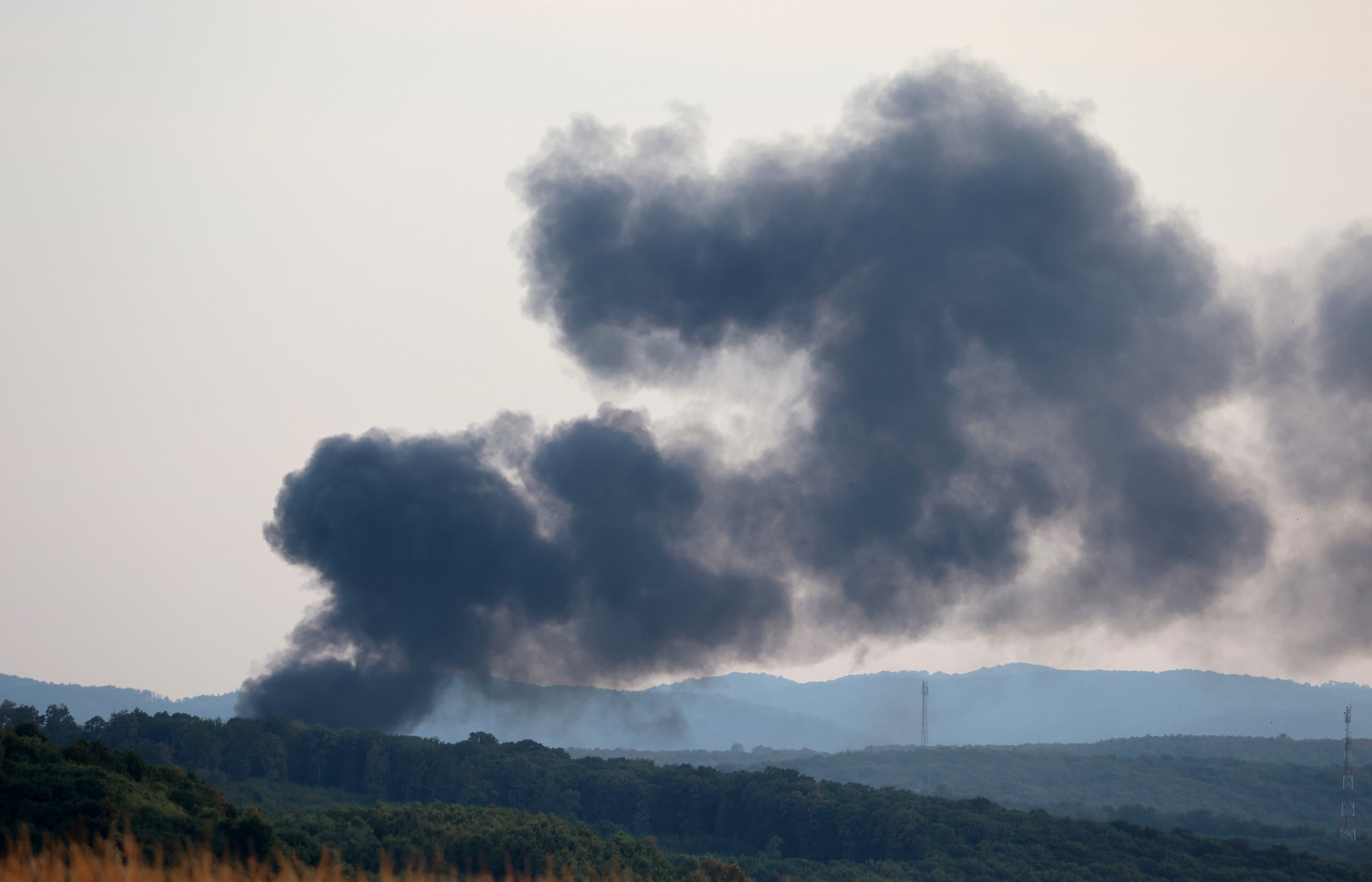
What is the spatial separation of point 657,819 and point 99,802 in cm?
9464

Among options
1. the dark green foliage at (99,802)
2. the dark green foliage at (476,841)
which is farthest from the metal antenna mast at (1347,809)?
the dark green foliage at (99,802)

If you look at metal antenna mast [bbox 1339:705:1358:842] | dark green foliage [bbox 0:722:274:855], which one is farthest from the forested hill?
metal antenna mast [bbox 1339:705:1358:842]

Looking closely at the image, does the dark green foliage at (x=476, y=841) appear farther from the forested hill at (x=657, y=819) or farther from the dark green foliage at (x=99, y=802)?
the dark green foliage at (x=99, y=802)

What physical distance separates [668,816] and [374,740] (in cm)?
3370

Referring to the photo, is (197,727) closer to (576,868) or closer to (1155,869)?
(576,868)

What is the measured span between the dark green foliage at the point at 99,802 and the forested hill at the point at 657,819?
0.34 feet

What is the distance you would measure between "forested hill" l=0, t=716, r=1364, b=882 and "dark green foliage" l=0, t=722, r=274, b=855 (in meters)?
0.10

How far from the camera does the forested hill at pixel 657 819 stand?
47.1m

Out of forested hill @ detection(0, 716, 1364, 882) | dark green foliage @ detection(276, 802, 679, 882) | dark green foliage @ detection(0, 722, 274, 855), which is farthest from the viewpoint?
dark green foliage @ detection(276, 802, 679, 882)

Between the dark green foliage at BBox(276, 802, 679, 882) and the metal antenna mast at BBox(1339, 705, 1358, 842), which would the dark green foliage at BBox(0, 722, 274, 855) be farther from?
the metal antenna mast at BBox(1339, 705, 1358, 842)

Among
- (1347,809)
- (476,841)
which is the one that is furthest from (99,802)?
(1347,809)

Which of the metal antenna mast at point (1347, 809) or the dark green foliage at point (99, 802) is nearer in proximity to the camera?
the dark green foliage at point (99, 802)

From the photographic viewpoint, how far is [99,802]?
38875 millimetres

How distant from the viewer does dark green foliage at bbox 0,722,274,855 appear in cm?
3741
